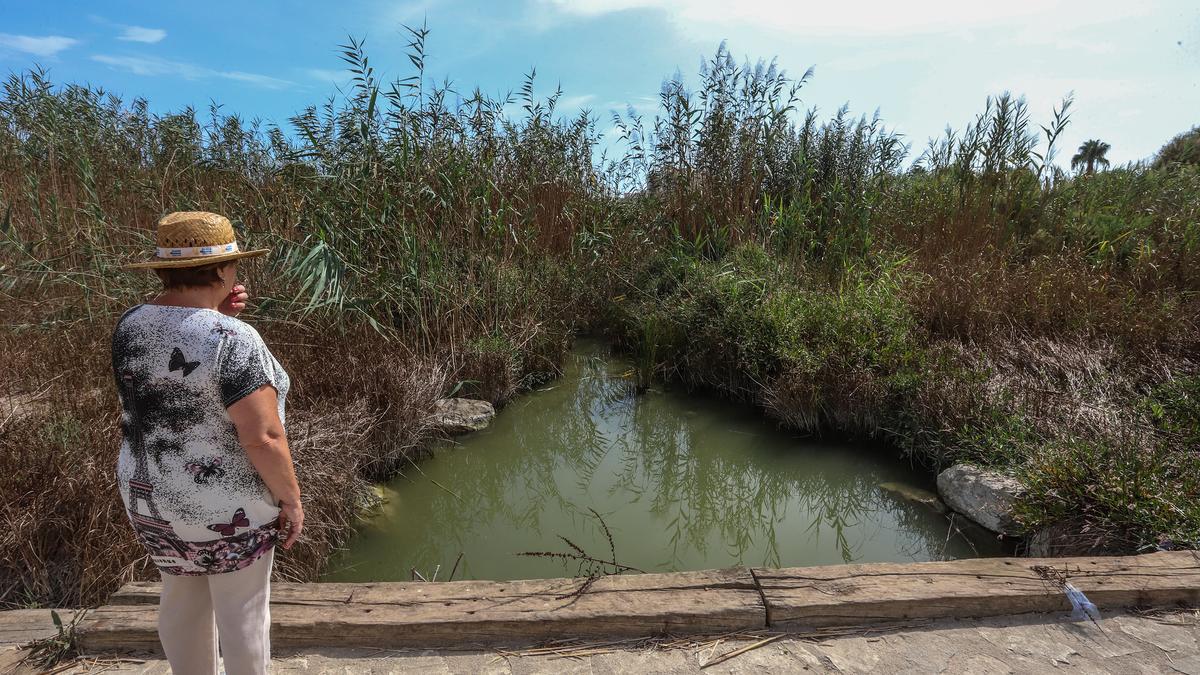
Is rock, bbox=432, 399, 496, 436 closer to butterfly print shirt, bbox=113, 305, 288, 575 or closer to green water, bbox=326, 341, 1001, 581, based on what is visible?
green water, bbox=326, 341, 1001, 581

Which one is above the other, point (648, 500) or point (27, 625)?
point (27, 625)

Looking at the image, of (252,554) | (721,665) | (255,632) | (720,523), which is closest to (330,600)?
(255,632)

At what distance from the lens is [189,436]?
3.94 ft

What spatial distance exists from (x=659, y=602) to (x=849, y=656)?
0.58 metres

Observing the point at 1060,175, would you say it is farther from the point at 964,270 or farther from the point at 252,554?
the point at 252,554

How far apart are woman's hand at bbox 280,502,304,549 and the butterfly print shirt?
0.12 ft

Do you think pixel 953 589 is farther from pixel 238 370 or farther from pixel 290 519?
pixel 238 370

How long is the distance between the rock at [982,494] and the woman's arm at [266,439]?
10.6 ft

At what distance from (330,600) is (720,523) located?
2326 mm

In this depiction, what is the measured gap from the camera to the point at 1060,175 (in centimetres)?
641

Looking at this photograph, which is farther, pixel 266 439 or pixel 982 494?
pixel 982 494

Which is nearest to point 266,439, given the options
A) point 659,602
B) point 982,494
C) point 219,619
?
point 219,619

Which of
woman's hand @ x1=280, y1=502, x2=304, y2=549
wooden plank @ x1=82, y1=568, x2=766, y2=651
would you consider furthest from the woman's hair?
wooden plank @ x1=82, y1=568, x2=766, y2=651

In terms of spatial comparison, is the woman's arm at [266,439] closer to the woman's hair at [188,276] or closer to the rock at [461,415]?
the woman's hair at [188,276]
